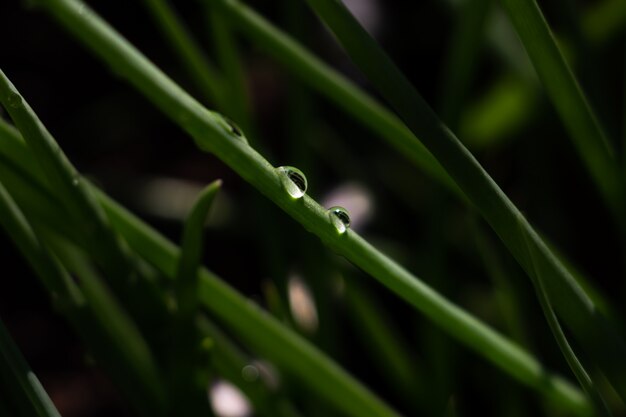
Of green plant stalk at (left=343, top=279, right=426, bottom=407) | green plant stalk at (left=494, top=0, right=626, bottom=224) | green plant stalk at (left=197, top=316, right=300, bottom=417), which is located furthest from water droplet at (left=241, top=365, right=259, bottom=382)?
green plant stalk at (left=494, top=0, right=626, bottom=224)

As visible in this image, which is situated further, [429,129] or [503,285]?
[503,285]

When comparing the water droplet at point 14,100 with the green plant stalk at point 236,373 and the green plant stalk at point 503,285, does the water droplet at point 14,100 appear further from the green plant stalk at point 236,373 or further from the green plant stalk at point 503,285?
the green plant stalk at point 503,285

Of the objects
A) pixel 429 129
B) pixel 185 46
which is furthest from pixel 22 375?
pixel 185 46

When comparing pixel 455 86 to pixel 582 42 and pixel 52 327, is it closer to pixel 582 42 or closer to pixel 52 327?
pixel 582 42

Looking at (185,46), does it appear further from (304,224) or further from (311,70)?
(304,224)

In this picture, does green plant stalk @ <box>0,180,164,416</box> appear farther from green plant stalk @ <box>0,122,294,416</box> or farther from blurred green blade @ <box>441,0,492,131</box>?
blurred green blade @ <box>441,0,492,131</box>

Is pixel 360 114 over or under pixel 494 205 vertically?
over

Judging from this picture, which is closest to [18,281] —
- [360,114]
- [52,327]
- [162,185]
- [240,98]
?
[52,327]
